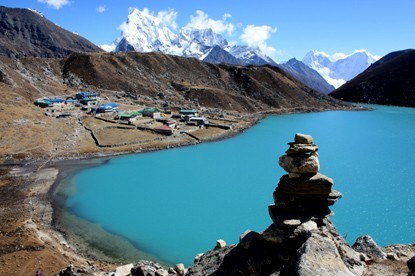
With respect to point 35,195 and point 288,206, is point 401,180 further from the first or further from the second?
point 35,195

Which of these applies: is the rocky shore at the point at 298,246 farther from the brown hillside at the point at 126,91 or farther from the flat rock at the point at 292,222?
the brown hillside at the point at 126,91

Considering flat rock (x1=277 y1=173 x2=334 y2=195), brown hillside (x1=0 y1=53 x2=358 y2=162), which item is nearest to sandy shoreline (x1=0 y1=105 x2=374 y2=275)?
brown hillside (x1=0 y1=53 x2=358 y2=162)

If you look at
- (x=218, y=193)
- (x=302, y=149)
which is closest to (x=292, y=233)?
(x=302, y=149)

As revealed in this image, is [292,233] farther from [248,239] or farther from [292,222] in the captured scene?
[248,239]

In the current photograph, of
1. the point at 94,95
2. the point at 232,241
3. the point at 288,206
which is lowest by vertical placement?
the point at 232,241

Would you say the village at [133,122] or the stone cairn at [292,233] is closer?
the stone cairn at [292,233]

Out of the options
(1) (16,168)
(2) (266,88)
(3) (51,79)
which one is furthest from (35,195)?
(2) (266,88)

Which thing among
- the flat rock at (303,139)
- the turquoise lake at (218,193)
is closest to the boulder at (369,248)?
the flat rock at (303,139)
